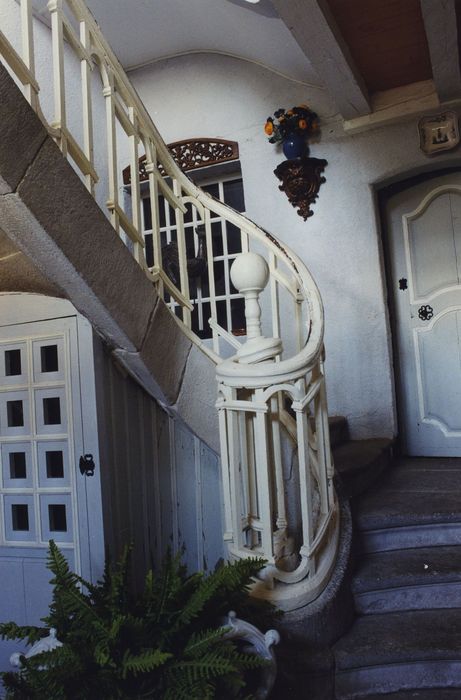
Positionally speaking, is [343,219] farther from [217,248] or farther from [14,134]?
[14,134]

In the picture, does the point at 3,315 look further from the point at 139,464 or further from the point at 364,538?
the point at 364,538

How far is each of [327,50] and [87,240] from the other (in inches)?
67.2

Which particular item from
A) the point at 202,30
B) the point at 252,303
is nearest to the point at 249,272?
the point at 252,303

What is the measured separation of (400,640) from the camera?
1821mm

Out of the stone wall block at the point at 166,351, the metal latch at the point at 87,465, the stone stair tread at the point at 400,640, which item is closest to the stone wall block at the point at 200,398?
the stone wall block at the point at 166,351

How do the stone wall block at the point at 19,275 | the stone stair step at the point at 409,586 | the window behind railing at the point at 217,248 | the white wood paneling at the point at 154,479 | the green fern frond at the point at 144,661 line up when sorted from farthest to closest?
1. the window behind railing at the point at 217,248
2. the white wood paneling at the point at 154,479
3. the stone wall block at the point at 19,275
4. the stone stair step at the point at 409,586
5. the green fern frond at the point at 144,661

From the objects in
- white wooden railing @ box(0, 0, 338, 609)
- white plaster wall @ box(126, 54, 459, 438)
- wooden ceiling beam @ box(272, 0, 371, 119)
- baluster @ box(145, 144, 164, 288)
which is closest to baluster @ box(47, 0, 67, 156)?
white wooden railing @ box(0, 0, 338, 609)

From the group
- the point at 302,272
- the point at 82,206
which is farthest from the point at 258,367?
the point at 82,206

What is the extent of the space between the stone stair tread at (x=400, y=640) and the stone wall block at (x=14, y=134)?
5.78 feet

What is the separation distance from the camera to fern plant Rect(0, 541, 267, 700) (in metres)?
1.37

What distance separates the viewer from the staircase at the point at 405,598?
67.7 inches

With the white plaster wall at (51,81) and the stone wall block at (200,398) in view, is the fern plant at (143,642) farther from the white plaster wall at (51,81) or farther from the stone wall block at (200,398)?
the white plaster wall at (51,81)

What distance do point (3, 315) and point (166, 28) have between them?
7.81 feet

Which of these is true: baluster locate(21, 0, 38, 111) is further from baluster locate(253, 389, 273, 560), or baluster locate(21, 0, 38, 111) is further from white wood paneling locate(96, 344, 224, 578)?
white wood paneling locate(96, 344, 224, 578)
